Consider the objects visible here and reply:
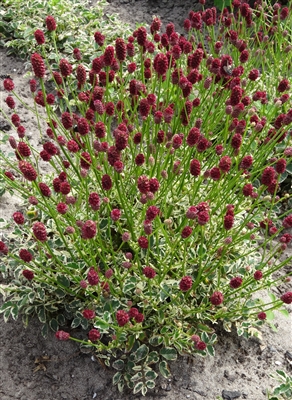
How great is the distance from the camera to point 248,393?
2041 millimetres

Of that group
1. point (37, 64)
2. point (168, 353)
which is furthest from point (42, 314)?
point (37, 64)

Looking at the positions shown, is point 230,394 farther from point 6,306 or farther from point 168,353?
point 6,306

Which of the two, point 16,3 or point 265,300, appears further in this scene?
point 16,3

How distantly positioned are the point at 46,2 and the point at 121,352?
333cm

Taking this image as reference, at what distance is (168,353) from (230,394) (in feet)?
1.13

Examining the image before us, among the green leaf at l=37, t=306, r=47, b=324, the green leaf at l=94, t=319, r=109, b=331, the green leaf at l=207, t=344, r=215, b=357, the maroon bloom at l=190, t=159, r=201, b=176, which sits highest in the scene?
the maroon bloom at l=190, t=159, r=201, b=176

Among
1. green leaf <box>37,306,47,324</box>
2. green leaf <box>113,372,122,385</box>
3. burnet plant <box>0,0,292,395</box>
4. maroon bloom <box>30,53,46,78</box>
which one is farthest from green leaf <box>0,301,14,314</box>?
maroon bloom <box>30,53,46,78</box>

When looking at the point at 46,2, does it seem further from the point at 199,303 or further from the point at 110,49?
the point at 199,303

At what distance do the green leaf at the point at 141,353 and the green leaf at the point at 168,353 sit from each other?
7 centimetres

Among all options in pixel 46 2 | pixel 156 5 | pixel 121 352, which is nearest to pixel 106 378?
pixel 121 352

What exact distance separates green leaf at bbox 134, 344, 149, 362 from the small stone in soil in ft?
1.34

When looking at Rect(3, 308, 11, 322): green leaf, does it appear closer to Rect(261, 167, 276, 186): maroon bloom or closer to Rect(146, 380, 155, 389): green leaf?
Rect(146, 380, 155, 389): green leaf

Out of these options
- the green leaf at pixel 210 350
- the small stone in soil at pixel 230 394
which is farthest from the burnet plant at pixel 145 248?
the small stone in soil at pixel 230 394

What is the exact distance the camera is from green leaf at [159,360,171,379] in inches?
77.4
